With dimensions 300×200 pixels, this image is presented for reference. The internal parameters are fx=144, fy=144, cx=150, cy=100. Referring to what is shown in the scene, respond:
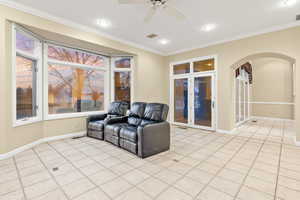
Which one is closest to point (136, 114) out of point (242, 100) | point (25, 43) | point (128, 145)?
point (128, 145)

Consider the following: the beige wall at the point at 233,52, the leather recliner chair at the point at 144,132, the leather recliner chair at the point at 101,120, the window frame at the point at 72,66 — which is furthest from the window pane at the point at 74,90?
the beige wall at the point at 233,52

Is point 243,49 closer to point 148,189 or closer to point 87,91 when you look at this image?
point 148,189

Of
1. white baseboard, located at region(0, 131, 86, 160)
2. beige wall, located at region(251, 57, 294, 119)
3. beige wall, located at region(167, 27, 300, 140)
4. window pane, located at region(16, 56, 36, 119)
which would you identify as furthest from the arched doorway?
window pane, located at region(16, 56, 36, 119)

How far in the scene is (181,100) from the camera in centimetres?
609

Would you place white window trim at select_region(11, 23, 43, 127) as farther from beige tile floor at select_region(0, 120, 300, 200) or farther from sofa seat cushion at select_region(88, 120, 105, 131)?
sofa seat cushion at select_region(88, 120, 105, 131)

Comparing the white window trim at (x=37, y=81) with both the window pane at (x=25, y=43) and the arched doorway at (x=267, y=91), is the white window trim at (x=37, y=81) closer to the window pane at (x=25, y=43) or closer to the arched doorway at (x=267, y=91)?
the window pane at (x=25, y=43)

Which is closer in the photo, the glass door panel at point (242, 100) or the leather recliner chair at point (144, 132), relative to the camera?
the leather recliner chair at point (144, 132)

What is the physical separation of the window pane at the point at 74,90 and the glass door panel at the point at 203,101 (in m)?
3.56

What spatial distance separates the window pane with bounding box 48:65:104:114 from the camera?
13.8 ft

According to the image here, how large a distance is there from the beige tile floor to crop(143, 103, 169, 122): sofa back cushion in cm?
80

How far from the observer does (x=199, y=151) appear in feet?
10.8

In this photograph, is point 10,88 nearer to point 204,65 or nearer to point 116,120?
point 116,120

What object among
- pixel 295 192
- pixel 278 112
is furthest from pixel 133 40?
pixel 278 112

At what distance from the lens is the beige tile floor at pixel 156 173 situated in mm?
1858
